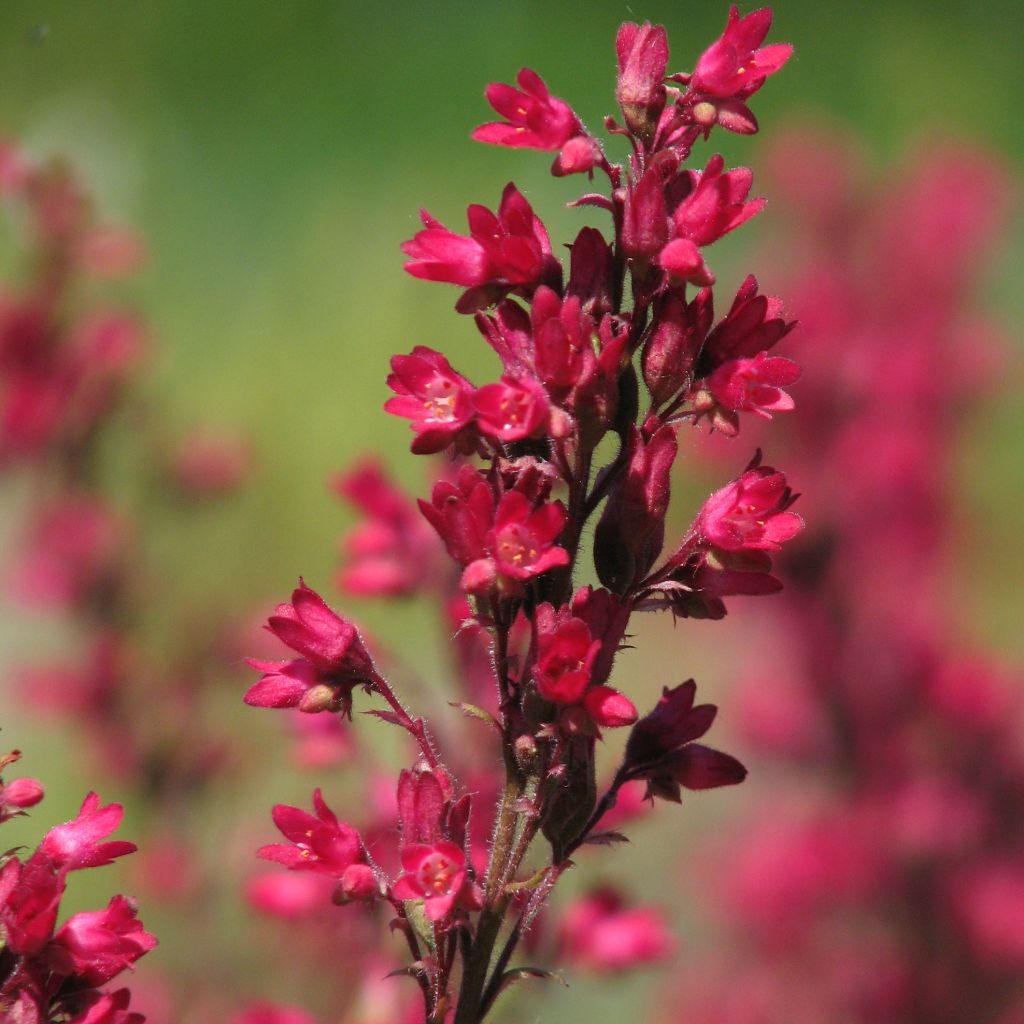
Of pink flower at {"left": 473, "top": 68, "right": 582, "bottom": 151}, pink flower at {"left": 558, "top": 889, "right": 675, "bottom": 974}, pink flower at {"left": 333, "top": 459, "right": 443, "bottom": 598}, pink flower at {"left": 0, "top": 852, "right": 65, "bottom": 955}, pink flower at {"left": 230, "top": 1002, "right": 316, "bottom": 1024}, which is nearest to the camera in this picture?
pink flower at {"left": 0, "top": 852, "right": 65, "bottom": 955}

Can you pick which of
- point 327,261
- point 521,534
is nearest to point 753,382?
point 521,534

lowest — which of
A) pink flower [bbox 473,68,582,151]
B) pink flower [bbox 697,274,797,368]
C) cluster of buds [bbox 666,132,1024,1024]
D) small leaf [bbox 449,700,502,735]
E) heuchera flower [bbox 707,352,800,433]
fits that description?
cluster of buds [bbox 666,132,1024,1024]

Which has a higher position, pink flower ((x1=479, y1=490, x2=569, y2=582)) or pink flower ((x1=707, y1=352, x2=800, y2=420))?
pink flower ((x1=707, y1=352, x2=800, y2=420))

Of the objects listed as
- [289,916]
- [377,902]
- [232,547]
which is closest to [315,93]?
[232,547]

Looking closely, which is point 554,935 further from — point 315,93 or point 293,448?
point 315,93

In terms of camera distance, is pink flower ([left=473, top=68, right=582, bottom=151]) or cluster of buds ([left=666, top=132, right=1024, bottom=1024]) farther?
cluster of buds ([left=666, top=132, right=1024, bottom=1024])

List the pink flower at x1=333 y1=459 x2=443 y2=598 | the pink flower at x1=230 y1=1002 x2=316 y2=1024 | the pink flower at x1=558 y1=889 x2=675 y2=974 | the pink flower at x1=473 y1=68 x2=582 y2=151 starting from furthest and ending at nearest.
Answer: the pink flower at x1=333 y1=459 x2=443 y2=598, the pink flower at x1=558 y1=889 x2=675 y2=974, the pink flower at x1=230 y1=1002 x2=316 y2=1024, the pink flower at x1=473 y1=68 x2=582 y2=151

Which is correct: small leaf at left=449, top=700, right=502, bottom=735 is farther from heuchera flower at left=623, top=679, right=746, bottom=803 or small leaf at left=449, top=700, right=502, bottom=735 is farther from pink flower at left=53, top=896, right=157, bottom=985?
pink flower at left=53, top=896, right=157, bottom=985

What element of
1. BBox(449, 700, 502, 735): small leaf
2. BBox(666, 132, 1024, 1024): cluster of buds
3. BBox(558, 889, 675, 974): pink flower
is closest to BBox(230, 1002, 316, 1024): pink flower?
BBox(558, 889, 675, 974): pink flower
